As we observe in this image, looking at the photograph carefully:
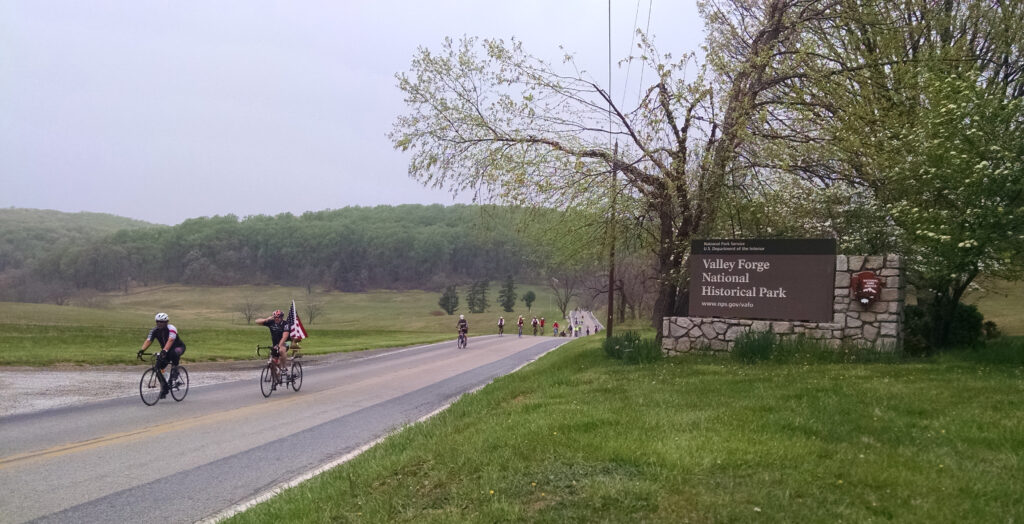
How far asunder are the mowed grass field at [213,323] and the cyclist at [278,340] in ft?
26.6

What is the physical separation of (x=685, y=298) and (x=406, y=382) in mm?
7559

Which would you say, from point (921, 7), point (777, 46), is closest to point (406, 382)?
point (777, 46)

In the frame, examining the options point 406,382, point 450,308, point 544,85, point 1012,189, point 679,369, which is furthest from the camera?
point 450,308

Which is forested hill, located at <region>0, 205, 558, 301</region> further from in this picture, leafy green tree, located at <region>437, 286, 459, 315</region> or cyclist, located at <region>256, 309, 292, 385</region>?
cyclist, located at <region>256, 309, 292, 385</region>

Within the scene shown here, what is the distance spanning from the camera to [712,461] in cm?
553

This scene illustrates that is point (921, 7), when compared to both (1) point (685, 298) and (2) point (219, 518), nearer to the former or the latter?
(1) point (685, 298)

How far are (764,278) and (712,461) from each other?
9453 mm

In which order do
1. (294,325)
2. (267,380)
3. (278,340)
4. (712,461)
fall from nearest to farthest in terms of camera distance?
(712,461), (267,380), (278,340), (294,325)

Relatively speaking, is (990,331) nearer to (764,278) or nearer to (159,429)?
(764,278)

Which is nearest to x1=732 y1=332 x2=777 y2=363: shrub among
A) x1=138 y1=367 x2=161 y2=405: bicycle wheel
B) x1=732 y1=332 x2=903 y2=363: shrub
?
x1=732 y1=332 x2=903 y2=363: shrub

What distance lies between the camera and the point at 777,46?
15.3 meters

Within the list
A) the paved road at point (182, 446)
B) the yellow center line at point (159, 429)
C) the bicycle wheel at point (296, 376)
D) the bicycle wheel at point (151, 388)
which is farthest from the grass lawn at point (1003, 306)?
the bicycle wheel at point (151, 388)

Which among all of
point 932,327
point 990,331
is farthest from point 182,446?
point 990,331

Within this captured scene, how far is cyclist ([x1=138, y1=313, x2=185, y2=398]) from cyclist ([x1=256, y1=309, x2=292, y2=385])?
1772 millimetres
